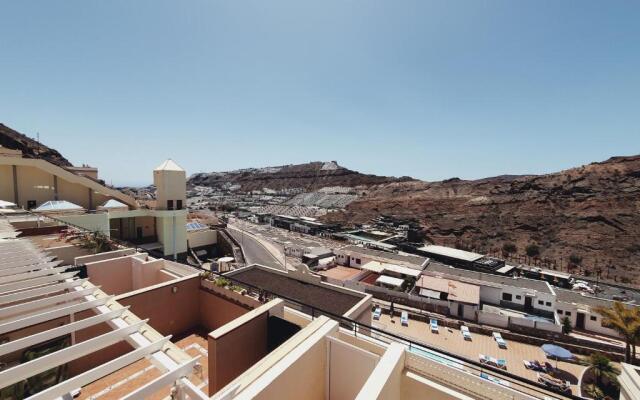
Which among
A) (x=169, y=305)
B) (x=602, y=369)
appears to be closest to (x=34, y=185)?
(x=169, y=305)

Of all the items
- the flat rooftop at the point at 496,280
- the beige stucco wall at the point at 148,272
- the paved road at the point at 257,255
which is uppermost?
the beige stucco wall at the point at 148,272

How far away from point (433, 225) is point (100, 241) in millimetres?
69439

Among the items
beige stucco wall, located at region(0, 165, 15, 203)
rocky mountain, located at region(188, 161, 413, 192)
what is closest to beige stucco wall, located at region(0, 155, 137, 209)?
beige stucco wall, located at region(0, 165, 15, 203)

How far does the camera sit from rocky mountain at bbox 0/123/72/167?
30.2 m

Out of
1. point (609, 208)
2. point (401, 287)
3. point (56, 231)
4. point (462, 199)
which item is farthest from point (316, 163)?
point (56, 231)

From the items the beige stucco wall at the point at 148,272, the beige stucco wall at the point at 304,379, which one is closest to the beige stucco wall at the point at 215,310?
the beige stucco wall at the point at 148,272

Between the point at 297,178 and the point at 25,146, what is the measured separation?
124099mm

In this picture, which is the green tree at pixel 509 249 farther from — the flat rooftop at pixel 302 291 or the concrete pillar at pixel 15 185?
the concrete pillar at pixel 15 185

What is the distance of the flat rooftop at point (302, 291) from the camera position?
457 inches

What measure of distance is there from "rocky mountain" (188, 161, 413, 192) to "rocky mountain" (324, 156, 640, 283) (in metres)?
43.4

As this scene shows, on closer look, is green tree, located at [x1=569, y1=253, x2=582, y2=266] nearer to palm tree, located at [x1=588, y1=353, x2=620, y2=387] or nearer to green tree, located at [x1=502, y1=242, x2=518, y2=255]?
green tree, located at [x1=502, y1=242, x2=518, y2=255]

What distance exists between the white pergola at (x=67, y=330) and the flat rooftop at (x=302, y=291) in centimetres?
758

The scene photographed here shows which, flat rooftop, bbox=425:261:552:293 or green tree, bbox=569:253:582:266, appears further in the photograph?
green tree, bbox=569:253:582:266

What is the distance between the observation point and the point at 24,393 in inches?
159
